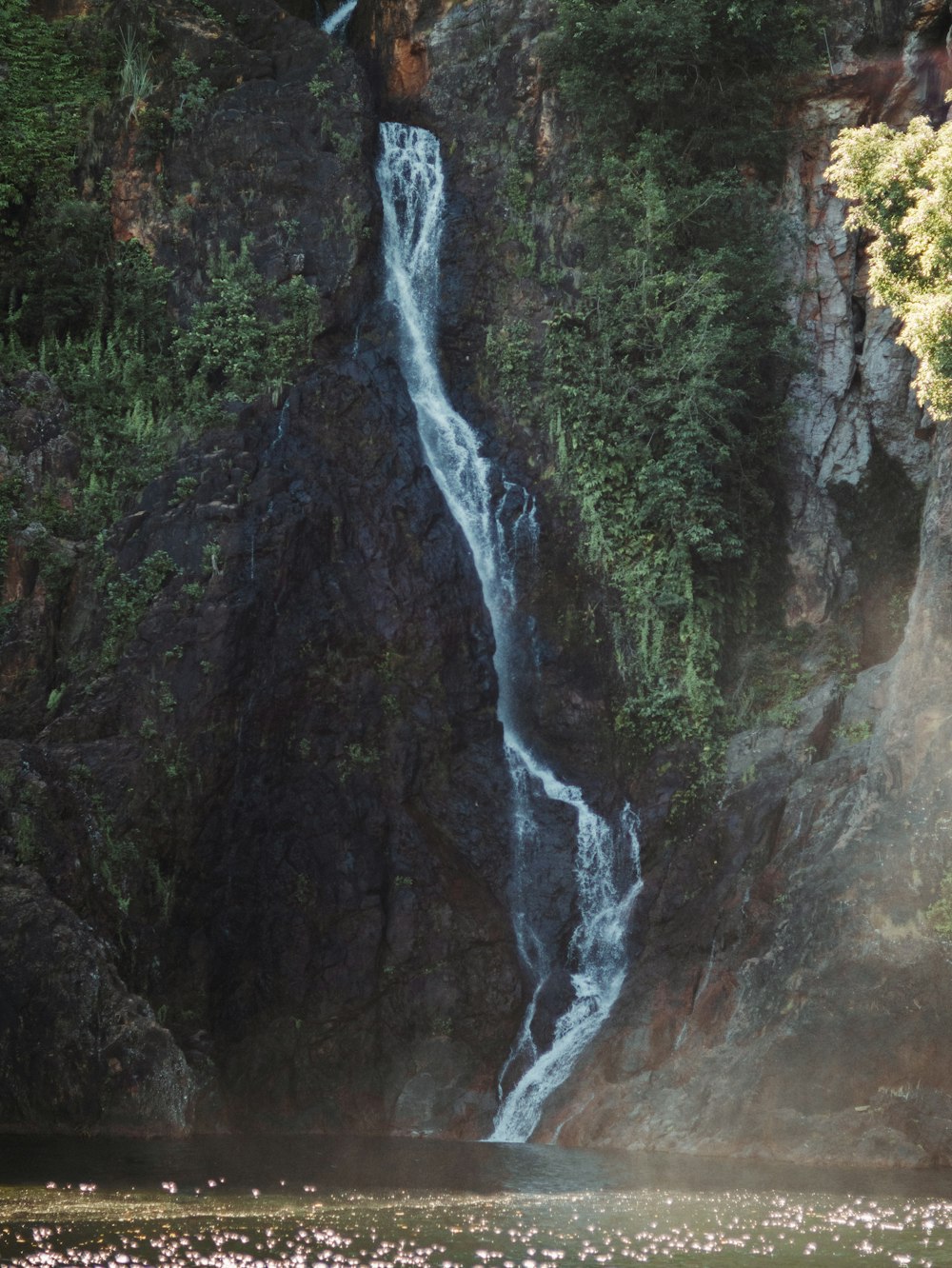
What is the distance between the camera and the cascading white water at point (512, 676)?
22.5m

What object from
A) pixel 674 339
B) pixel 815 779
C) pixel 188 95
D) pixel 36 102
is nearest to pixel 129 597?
pixel 674 339

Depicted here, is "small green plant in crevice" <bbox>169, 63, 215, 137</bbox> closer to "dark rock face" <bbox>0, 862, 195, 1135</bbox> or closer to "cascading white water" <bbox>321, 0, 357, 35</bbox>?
"cascading white water" <bbox>321, 0, 357, 35</bbox>

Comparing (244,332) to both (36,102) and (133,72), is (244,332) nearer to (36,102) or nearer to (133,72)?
(133,72)

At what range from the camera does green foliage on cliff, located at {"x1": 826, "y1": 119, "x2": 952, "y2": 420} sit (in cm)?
1994

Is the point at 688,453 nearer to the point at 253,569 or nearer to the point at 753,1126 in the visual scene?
the point at 253,569

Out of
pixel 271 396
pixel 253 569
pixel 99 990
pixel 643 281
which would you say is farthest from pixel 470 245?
pixel 99 990

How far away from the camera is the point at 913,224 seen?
66.4 ft

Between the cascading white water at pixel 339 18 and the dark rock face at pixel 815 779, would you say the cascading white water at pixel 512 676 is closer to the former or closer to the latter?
the dark rock face at pixel 815 779

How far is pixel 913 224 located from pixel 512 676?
35.2 feet

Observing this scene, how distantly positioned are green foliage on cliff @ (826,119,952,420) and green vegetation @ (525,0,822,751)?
503cm

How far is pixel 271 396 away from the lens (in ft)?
88.2

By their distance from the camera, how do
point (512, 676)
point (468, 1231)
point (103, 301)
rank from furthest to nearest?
point (103, 301) → point (512, 676) → point (468, 1231)

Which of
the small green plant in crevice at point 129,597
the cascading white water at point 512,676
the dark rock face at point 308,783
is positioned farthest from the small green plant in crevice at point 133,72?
the small green plant in crevice at point 129,597

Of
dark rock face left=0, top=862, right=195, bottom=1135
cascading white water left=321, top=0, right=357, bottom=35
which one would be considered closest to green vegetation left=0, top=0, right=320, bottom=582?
cascading white water left=321, top=0, right=357, bottom=35
